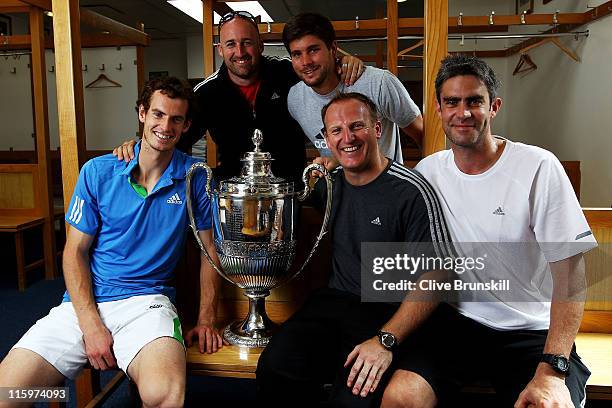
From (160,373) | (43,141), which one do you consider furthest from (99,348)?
(43,141)

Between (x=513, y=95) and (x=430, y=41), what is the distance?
6.09m

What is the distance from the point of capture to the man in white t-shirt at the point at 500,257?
59.7 inches

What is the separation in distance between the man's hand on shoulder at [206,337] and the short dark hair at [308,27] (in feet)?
3.62

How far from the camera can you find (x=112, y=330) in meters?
1.79

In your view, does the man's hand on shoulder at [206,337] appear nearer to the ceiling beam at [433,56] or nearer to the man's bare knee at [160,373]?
the man's bare knee at [160,373]

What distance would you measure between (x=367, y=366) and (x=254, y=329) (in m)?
0.50

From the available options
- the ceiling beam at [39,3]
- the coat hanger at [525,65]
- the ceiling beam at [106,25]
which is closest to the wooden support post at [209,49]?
the ceiling beam at [106,25]

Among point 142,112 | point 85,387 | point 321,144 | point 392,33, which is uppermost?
point 392,33

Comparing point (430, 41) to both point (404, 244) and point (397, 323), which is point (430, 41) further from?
point (397, 323)

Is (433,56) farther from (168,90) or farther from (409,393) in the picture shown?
(409,393)

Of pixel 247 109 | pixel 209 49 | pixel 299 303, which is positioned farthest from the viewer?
pixel 209 49

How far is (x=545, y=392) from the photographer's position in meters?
1.41

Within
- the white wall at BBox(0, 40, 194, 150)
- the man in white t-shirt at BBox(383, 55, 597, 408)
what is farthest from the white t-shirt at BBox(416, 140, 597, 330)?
the white wall at BBox(0, 40, 194, 150)
